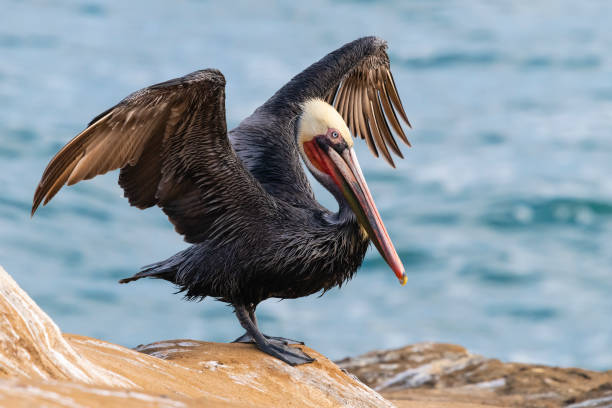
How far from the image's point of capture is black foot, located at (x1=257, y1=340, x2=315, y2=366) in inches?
198

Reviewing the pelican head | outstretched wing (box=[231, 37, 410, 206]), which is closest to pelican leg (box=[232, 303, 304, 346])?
outstretched wing (box=[231, 37, 410, 206])

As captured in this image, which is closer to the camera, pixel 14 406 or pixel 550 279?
pixel 14 406

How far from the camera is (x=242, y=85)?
1727 cm

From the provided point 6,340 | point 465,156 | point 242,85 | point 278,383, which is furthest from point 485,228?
point 6,340

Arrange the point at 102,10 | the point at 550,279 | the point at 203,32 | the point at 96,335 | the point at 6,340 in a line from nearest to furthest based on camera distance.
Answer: the point at 6,340 < the point at 96,335 < the point at 550,279 < the point at 203,32 < the point at 102,10

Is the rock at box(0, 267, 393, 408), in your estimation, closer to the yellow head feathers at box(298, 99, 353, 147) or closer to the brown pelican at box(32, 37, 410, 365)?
the brown pelican at box(32, 37, 410, 365)

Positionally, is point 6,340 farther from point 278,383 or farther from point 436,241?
point 436,241

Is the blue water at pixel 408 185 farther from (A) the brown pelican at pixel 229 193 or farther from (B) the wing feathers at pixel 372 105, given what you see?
(A) the brown pelican at pixel 229 193

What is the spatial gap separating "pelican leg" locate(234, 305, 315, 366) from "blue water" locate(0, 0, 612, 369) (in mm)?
7076

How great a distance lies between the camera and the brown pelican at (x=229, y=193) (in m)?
4.89

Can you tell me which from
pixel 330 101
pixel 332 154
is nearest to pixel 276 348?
pixel 332 154

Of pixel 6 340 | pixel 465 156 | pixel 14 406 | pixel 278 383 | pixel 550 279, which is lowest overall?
pixel 14 406

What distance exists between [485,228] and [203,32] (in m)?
8.46

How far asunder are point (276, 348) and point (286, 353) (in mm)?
60
